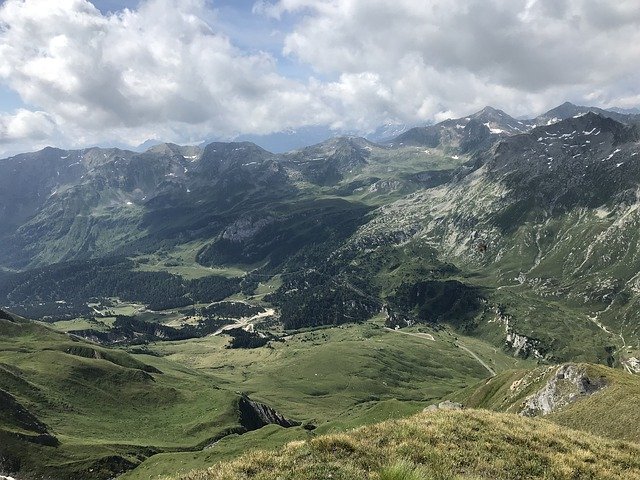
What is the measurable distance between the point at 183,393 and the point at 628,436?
5738 inches

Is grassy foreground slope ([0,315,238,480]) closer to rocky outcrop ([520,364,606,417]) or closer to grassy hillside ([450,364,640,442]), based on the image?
grassy hillside ([450,364,640,442])

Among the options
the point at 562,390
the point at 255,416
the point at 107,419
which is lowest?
the point at 255,416

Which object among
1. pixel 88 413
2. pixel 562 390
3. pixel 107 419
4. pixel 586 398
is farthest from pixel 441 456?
pixel 88 413

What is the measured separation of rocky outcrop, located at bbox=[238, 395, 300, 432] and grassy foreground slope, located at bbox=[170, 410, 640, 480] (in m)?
127

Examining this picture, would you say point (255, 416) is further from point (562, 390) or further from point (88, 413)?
point (562, 390)

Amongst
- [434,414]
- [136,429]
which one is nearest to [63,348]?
[136,429]

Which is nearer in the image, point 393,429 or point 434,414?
point 393,429

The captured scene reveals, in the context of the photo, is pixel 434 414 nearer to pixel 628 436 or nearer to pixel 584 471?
pixel 584 471

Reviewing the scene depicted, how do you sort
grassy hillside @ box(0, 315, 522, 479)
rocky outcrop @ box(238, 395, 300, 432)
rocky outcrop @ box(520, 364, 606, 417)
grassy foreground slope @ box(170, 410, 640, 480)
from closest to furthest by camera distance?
grassy foreground slope @ box(170, 410, 640, 480), rocky outcrop @ box(520, 364, 606, 417), grassy hillside @ box(0, 315, 522, 479), rocky outcrop @ box(238, 395, 300, 432)

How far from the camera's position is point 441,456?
2370 centimetres

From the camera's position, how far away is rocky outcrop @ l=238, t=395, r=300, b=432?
149 m

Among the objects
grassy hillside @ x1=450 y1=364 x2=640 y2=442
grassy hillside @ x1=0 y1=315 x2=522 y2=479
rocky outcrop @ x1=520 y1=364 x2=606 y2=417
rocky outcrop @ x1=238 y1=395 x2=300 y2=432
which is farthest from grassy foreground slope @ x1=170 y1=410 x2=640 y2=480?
rocky outcrop @ x1=238 y1=395 x2=300 y2=432

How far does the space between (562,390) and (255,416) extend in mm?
99155

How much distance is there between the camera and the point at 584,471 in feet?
80.9
